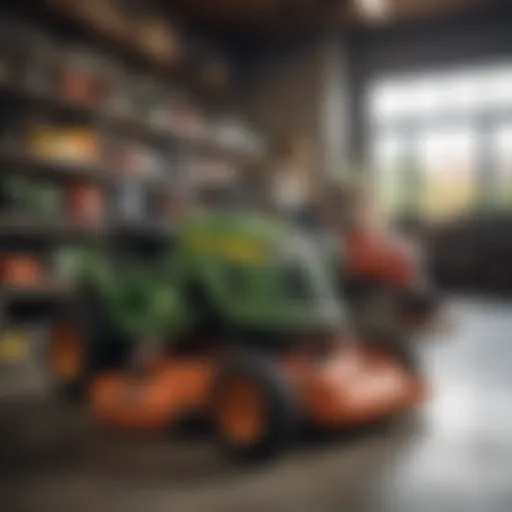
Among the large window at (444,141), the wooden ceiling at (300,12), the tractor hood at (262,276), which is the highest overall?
the wooden ceiling at (300,12)

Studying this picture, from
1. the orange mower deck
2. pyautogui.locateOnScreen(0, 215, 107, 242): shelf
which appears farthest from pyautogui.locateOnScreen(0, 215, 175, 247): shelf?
the orange mower deck

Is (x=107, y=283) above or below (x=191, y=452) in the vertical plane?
above

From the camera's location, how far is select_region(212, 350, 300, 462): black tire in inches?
25.0

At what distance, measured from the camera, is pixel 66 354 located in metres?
0.92

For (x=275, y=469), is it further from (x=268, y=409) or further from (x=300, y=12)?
(x=300, y=12)

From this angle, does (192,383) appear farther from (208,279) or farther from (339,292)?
(339,292)

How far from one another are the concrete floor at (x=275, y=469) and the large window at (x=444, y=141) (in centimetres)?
22

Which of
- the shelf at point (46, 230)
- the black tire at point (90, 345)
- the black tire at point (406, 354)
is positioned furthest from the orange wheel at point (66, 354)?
the black tire at point (406, 354)

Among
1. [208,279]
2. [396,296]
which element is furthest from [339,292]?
[208,279]

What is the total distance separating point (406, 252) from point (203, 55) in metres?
0.45

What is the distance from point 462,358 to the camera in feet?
3.66

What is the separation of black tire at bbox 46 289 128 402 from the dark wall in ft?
1.33

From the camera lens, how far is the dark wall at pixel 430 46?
21.3 inches

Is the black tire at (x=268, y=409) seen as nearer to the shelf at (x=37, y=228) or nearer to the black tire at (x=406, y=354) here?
the black tire at (x=406, y=354)
